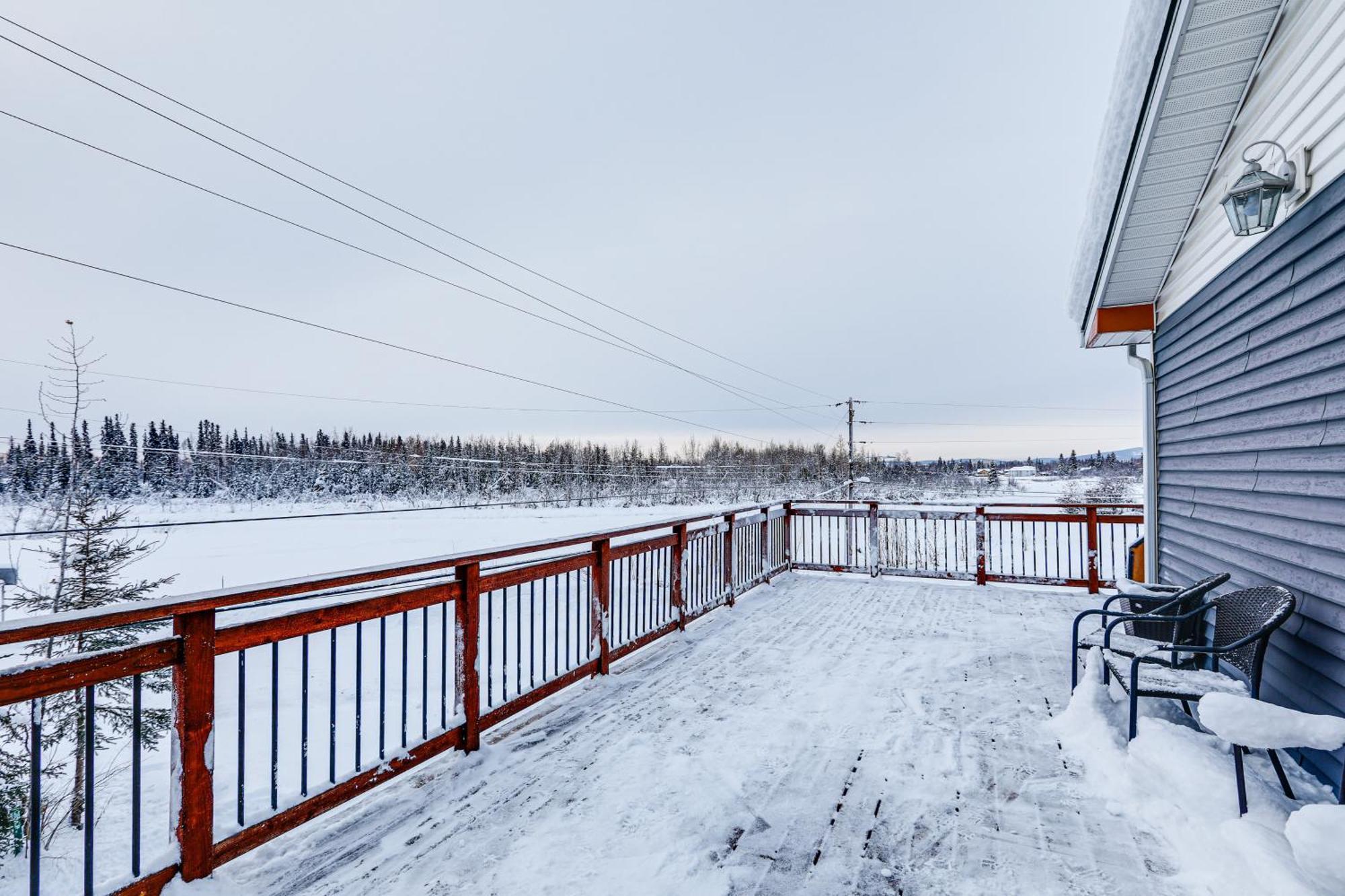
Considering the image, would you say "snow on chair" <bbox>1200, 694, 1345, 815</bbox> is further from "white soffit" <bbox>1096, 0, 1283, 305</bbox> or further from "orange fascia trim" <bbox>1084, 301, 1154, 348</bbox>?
"orange fascia trim" <bbox>1084, 301, 1154, 348</bbox>

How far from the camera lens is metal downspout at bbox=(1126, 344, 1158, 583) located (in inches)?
191

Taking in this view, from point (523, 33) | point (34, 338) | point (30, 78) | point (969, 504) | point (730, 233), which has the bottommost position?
point (969, 504)

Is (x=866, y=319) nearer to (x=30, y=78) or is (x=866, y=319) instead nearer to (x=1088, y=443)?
(x=30, y=78)

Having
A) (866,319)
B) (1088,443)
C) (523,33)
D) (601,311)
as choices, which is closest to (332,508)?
(601,311)

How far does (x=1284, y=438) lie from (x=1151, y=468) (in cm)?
257

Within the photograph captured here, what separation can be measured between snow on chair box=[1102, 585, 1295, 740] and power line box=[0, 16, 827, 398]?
36.3ft

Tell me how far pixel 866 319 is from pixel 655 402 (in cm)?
1719

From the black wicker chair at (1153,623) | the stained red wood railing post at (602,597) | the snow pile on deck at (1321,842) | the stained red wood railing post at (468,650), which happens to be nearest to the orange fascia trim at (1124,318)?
the black wicker chair at (1153,623)

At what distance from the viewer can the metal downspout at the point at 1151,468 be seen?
191 inches

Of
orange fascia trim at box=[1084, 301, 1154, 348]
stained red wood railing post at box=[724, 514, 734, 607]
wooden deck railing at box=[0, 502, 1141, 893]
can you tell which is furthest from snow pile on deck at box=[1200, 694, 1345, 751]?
stained red wood railing post at box=[724, 514, 734, 607]

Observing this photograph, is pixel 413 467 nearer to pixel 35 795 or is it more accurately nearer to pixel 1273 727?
pixel 35 795

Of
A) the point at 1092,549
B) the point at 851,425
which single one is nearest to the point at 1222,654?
the point at 1092,549

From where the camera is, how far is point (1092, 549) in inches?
261

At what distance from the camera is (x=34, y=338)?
10227mm
